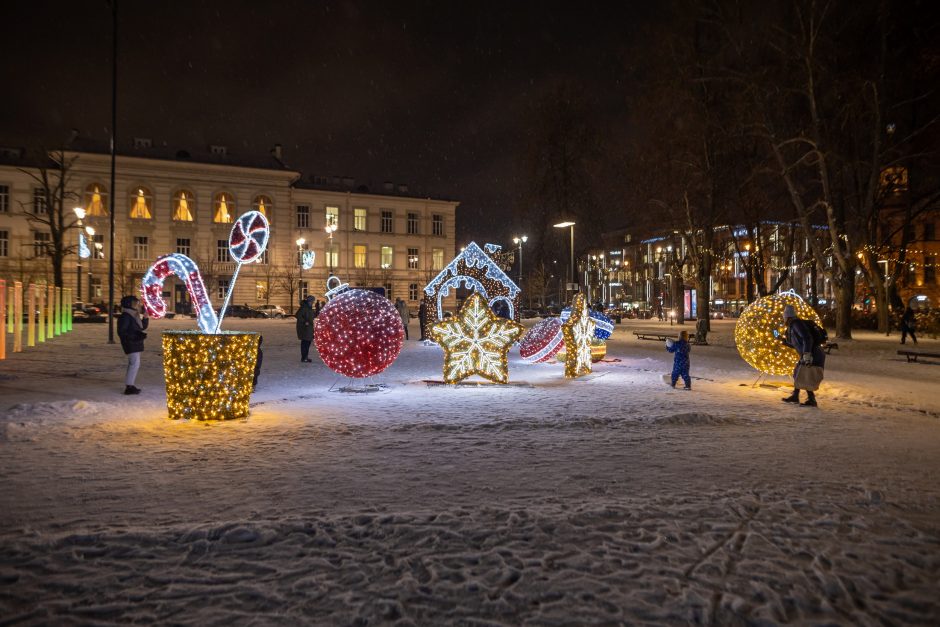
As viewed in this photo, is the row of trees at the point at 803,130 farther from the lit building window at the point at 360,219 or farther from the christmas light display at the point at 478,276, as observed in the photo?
the lit building window at the point at 360,219

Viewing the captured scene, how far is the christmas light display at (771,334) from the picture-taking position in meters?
12.0

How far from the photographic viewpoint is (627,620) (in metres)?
3.25

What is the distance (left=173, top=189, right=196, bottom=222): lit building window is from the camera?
179ft

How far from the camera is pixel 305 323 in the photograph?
1688 centimetres

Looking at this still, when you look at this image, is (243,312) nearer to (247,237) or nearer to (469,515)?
(247,237)

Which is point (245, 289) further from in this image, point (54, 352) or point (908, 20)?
point (908, 20)

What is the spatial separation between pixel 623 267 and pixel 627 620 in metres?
118

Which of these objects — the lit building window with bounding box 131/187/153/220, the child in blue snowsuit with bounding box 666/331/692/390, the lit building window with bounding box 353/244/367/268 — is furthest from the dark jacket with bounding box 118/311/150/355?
the lit building window with bounding box 353/244/367/268

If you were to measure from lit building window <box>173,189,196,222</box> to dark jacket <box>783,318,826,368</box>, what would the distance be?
54861mm

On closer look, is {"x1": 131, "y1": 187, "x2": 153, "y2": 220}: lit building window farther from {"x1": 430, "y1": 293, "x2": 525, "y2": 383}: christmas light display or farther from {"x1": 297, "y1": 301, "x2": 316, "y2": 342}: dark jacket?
{"x1": 430, "y1": 293, "x2": 525, "y2": 383}: christmas light display

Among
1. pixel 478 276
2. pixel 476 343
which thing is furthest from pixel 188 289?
pixel 478 276

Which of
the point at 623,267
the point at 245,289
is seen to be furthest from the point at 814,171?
the point at 623,267

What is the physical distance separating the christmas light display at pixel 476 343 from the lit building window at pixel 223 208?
4991 cm

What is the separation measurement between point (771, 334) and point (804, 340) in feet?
6.88
